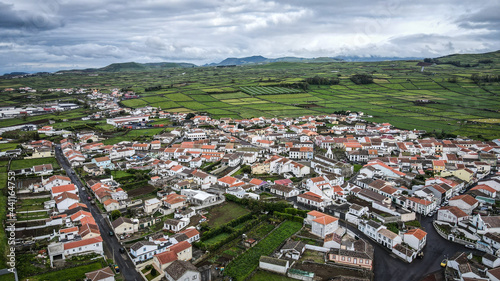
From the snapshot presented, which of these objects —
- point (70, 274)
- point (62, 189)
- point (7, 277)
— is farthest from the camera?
point (62, 189)

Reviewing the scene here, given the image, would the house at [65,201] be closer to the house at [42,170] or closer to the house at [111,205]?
the house at [111,205]

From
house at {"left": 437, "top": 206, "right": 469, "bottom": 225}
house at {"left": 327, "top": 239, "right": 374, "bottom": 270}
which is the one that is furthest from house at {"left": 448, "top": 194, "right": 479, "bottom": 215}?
house at {"left": 327, "top": 239, "right": 374, "bottom": 270}

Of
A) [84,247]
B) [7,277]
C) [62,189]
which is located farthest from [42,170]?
[7,277]

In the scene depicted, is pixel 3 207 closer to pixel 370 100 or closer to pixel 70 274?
pixel 70 274

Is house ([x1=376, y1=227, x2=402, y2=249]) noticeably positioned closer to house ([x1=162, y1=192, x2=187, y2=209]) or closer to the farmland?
house ([x1=162, y1=192, x2=187, y2=209])

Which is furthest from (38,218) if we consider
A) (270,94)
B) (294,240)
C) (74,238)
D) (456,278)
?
(270,94)
